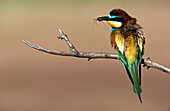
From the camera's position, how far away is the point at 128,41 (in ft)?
3.39

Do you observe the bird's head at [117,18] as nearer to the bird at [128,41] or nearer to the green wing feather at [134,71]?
the bird at [128,41]

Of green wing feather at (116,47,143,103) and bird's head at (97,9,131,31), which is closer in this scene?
green wing feather at (116,47,143,103)

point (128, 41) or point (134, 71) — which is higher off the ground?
point (128, 41)

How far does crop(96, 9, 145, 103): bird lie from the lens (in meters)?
1.02

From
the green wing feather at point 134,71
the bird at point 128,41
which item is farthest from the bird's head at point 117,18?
the green wing feather at point 134,71

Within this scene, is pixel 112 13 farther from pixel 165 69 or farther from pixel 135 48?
pixel 165 69

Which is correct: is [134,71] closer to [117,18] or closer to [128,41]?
[128,41]

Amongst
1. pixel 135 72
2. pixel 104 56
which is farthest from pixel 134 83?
pixel 104 56

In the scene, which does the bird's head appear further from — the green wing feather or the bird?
the green wing feather

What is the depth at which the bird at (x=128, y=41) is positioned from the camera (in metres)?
1.02

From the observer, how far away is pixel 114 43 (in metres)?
1.15

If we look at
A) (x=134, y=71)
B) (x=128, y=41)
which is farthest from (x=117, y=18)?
(x=134, y=71)

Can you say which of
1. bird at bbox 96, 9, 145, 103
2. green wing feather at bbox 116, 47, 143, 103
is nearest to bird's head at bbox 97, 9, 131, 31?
bird at bbox 96, 9, 145, 103

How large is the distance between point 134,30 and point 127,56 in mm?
150
